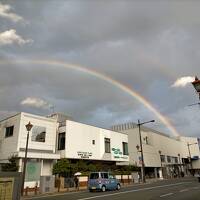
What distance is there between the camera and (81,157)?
1588 inches

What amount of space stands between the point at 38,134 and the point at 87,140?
29.8 feet

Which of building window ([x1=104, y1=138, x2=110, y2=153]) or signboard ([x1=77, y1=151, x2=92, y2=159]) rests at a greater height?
building window ([x1=104, y1=138, x2=110, y2=153])

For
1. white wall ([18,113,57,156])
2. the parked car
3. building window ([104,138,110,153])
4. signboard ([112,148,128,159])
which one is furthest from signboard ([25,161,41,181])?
signboard ([112,148,128,159])

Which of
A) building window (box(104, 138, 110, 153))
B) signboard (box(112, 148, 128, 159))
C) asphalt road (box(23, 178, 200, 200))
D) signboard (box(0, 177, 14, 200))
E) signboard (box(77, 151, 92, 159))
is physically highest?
building window (box(104, 138, 110, 153))

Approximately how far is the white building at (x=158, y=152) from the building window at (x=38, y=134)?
32.0m

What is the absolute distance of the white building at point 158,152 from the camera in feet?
222

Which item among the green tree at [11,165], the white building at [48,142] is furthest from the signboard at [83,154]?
the green tree at [11,165]

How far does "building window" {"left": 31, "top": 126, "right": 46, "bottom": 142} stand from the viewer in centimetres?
3582

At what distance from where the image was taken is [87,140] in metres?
42.8

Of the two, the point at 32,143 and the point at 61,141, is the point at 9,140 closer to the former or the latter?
the point at 32,143

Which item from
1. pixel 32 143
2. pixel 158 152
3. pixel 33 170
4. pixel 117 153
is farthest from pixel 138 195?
pixel 158 152

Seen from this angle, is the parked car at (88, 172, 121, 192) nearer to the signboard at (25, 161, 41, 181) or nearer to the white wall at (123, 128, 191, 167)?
the signboard at (25, 161, 41, 181)

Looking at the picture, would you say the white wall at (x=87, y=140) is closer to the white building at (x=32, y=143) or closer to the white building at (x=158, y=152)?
the white building at (x=32, y=143)

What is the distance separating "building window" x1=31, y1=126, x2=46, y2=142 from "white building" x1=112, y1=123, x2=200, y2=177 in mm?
31998
